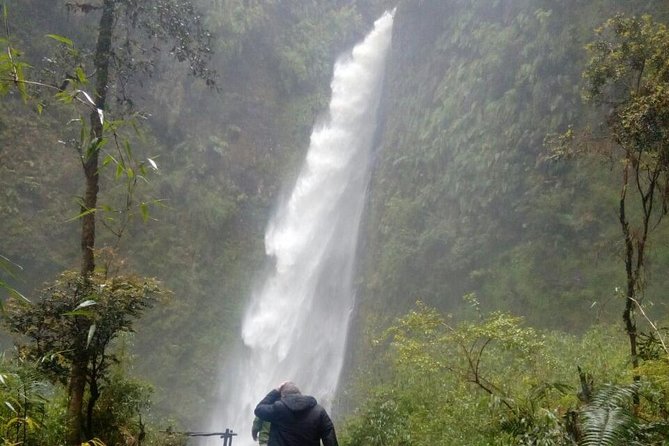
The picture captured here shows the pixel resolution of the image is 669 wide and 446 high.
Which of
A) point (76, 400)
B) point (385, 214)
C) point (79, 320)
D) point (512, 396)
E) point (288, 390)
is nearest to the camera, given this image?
point (288, 390)

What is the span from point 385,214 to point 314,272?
525cm

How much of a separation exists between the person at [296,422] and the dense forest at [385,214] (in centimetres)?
140

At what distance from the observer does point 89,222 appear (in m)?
5.27

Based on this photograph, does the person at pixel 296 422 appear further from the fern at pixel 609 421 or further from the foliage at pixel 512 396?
the fern at pixel 609 421

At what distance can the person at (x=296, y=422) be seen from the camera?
142 inches

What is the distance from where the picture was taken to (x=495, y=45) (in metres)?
12.1

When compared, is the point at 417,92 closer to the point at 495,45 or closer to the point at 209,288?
the point at 495,45

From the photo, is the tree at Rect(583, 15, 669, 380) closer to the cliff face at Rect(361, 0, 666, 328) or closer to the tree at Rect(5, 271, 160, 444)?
the cliff face at Rect(361, 0, 666, 328)

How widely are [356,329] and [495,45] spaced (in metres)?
8.32

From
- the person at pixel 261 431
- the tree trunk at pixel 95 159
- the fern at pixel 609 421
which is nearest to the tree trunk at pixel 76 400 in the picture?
the tree trunk at pixel 95 159

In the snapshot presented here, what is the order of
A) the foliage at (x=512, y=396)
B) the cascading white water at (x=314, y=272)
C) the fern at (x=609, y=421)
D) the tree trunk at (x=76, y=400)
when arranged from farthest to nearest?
the cascading white water at (x=314, y=272) → the tree trunk at (x=76, y=400) → the foliage at (x=512, y=396) → the fern at (x=609, y=421)

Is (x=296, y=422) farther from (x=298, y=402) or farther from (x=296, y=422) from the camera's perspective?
(x=298, y=402)

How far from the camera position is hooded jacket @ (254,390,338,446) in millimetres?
3600

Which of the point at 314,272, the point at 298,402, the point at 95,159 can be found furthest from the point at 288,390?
the point at 314,272
